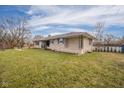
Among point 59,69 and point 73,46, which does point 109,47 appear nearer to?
point 73,46

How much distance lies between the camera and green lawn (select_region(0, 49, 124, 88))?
93.9 inches

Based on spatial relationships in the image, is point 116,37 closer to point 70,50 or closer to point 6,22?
point 70,50

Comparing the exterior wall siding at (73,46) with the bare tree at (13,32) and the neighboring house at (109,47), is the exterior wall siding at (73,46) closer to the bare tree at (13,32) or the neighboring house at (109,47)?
the neighboring house at (109,47)

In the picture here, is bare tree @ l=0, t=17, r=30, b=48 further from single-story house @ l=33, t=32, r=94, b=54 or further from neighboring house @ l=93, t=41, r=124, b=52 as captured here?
neighboring house @ l=93, t=41, r=124, b=52

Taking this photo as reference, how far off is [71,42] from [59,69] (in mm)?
618

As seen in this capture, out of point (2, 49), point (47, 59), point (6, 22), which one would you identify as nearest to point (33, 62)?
point (47, 59)

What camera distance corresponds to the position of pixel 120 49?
2.76m

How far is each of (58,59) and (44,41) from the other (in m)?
0.61

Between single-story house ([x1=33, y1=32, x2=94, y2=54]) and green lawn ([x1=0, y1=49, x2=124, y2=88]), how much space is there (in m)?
0.11

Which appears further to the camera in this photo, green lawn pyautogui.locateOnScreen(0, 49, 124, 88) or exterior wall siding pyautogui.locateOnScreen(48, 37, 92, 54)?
exterior wall siding pyautogui.locateOnScreen(48, 37, 92, 54)

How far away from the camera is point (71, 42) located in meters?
2.96

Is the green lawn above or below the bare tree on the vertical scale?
below

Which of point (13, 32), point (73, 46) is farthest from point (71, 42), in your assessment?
point (13, 32)

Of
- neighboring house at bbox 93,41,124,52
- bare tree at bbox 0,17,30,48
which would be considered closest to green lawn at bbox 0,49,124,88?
neighboring house at bbox 93,41,124,52
